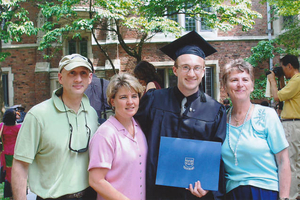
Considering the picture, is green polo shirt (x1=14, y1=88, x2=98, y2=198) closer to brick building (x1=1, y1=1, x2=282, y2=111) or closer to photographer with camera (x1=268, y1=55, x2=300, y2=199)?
photographer with camera (x1=268, y1=55, x2=300, y2=199)

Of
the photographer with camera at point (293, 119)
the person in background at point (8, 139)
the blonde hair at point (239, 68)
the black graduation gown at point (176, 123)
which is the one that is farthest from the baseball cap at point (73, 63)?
the person in background at point (8, 139)

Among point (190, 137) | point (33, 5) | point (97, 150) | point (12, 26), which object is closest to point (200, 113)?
point (190, 137)

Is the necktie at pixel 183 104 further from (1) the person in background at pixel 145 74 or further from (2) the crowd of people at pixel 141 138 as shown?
(1) the person in background at pixel 145 74

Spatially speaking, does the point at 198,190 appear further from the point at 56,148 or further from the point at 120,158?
the point at 56,148

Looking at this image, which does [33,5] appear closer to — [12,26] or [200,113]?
[12,26]

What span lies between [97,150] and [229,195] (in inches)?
42.2

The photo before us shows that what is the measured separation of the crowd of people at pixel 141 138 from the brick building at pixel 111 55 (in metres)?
9.51

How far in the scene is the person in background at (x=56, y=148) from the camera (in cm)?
184

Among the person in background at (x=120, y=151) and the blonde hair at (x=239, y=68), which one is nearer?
the person in background at (x=120, y=151)

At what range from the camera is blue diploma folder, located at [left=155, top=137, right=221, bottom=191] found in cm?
189

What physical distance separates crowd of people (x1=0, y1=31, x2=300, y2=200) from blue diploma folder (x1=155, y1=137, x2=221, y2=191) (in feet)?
0.14

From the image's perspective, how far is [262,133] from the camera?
2.00 m

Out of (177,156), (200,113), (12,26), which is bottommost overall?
(177,156)

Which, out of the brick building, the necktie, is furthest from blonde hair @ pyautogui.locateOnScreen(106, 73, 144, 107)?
the brick building
